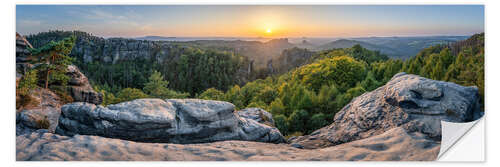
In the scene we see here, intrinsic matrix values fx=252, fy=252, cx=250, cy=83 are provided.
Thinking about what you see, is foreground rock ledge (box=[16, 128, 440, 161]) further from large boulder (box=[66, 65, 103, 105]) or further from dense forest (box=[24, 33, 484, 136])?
dense forest (box=[24, 33, 484, 136])

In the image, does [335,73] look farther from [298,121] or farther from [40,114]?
[40,114]

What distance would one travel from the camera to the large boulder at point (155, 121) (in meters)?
4.39

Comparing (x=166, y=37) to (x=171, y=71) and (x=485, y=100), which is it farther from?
(x=485, y=100)

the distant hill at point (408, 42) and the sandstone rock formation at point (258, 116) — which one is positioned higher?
the distant hill at point (408, 42)

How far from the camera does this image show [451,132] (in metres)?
4.49

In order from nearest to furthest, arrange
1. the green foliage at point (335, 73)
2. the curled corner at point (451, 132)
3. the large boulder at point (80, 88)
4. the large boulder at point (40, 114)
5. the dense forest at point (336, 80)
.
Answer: the curled corner at point (451, 132), the large boulder at point (40, 114), the dense forest at point (336, 80), the large boulder at point (80, 88), the green foliage at point (335, 73)

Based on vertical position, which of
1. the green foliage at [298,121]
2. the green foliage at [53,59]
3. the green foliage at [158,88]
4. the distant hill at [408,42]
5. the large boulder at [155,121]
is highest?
the distant hill at [408,42]

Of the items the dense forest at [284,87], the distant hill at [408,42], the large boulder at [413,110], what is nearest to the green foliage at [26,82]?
the dense forest at [284,87]

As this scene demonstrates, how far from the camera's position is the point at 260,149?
4668mm

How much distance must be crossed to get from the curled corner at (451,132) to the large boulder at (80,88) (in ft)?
24.8

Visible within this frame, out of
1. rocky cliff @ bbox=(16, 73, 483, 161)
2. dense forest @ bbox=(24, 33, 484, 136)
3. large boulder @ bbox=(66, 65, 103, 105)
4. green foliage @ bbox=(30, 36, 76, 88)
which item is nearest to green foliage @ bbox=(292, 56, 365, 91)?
dense forest @ bbox=(24, 33, 484, 136)

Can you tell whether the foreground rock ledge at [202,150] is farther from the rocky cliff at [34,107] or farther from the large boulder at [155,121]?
the rocky cliff at [34,107]

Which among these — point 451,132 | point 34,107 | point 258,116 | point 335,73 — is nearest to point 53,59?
point 34,107
